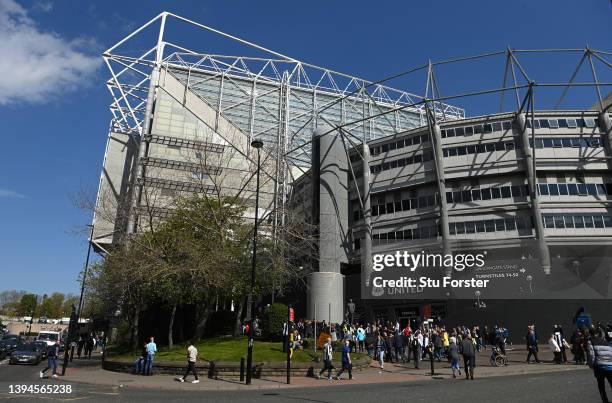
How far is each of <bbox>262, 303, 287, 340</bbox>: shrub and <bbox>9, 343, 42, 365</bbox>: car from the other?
1518cm

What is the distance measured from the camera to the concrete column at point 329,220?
145 ft

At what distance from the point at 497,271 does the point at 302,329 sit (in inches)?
779

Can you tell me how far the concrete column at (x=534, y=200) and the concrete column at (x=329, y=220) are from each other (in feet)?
60.0

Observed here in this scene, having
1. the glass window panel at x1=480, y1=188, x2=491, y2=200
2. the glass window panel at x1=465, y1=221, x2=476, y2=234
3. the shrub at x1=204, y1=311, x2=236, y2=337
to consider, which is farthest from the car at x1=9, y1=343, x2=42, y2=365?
the glass window panel at x1=480, y1=188, x2=491, y2=200

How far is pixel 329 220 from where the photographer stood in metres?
48.9

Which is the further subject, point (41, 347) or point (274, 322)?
point (41, 347)

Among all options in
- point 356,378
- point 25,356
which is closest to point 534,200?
point 356,378

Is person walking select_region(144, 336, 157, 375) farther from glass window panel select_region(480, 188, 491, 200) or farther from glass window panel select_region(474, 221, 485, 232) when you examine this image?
glass window panel select_region(480, 188, 491, 200)

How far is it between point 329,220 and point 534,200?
64.2ft

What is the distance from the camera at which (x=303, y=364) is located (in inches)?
795

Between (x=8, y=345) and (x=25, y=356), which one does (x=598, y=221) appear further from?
(x=8, y=345)

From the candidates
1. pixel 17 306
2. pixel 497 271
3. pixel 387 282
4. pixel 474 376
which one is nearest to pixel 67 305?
pixel 17 306

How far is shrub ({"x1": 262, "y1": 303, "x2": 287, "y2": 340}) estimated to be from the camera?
2753 cm

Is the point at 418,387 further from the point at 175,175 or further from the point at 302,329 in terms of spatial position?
the point at 175,175
